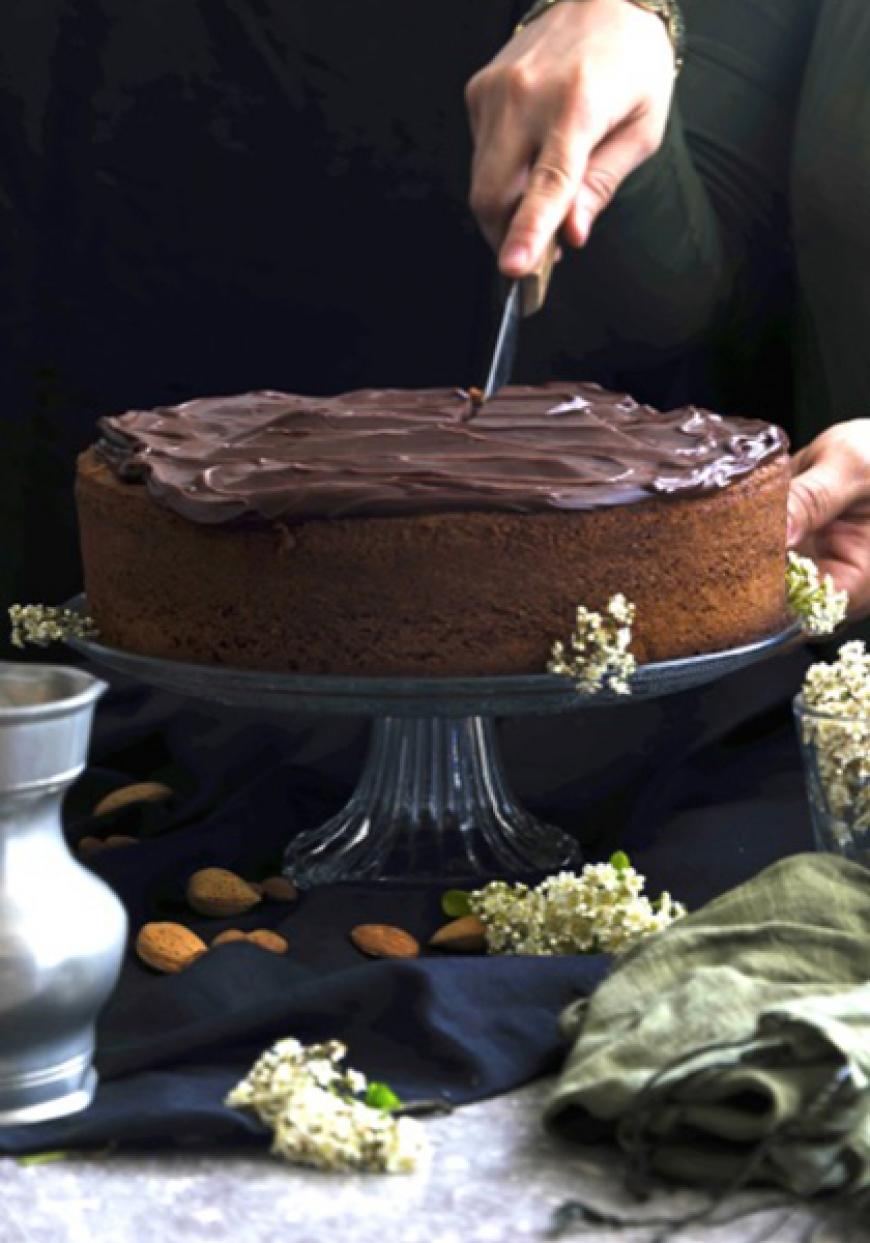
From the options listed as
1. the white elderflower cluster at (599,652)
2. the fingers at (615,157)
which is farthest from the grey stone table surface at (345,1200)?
the fingers at (615,157)

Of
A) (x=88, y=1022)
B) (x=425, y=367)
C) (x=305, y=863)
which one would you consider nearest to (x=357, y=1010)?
(x=88, y=1022)

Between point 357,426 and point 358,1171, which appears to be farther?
point 357,426

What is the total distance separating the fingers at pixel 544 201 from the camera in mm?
1812

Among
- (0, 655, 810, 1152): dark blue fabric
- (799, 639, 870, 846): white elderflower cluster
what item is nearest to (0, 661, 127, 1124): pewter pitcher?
(0, 655, 810, 1152): dark blue fabric

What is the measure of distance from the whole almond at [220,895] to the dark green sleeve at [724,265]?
0.92 meters

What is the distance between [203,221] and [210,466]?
33.8 inches

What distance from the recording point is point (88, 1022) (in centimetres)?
135

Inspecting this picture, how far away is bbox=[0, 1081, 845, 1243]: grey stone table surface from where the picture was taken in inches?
48.1

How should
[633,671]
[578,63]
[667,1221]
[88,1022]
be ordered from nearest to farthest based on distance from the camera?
[667,1221]
[88,1022]
[633,671]
[578,63]

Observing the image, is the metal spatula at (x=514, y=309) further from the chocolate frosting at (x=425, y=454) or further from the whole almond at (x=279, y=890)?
the whole almond at (x=279, y=890)

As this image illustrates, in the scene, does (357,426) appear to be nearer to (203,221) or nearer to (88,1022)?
(88,1022)

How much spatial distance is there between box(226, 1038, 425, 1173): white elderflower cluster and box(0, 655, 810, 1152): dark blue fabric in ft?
0.06

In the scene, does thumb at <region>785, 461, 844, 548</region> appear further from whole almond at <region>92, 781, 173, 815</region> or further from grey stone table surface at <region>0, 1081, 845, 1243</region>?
grey stone table surface at <region>0, 1081, 845, 1243</region>

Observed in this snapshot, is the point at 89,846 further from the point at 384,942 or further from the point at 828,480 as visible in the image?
the point at 828,480
